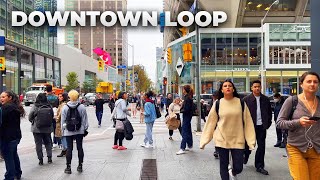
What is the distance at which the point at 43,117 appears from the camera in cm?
881

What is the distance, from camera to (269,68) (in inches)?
2112

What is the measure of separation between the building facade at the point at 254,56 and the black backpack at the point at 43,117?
44280mm

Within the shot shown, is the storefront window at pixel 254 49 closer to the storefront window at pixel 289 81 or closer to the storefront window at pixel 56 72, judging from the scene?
the storefront window at pixel 289 81

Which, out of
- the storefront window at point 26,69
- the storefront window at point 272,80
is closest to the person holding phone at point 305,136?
the storefront window at point 272,80

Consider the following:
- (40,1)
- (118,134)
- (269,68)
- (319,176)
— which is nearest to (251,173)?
(319,176)

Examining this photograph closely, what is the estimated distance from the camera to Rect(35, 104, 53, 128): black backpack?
8.78m

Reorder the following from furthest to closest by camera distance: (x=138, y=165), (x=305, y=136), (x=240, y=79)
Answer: (x=240, y=79)
(x=138, y=165)
(x=305, y=136)

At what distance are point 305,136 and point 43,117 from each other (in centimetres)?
609

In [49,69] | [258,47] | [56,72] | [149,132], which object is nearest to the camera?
[149,132]

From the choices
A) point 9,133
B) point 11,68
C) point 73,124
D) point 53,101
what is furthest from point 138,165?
point 11,68

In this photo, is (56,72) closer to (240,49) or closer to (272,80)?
(240,49)

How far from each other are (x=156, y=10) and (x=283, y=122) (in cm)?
2193

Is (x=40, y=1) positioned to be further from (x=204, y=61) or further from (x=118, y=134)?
(x=118, y=134)

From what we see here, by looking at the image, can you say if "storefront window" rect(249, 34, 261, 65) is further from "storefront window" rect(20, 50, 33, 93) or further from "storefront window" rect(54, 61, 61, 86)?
"storefront window" rect(54, 61, 61, 86)
